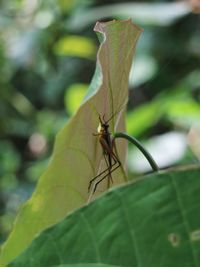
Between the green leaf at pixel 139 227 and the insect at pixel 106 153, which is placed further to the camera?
the insect at pixel 106 153

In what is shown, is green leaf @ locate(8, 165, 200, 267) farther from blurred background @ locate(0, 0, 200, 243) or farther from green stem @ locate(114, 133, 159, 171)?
blurred background @ locate(0, 0, 200, 243)

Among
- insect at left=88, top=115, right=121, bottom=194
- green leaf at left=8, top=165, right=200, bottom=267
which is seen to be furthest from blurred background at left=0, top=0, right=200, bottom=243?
green leaf at left=8, top=165, right=200, bottom=267

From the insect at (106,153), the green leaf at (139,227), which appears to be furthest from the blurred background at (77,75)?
the green leaf at (139,227)

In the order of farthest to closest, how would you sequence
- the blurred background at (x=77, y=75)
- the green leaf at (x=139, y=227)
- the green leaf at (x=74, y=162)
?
the blurred background at (x=77, y=75)
the green leaf at (x=74, y=162)
the green leaf at (x=139, y=227)

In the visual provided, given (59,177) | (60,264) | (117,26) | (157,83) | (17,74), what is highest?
(17,74)

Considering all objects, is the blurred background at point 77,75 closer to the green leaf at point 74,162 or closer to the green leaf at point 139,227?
the green leaf at point 74,162

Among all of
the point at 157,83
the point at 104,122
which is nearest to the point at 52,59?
the point at 157,83

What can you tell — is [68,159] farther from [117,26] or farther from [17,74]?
[17,74]
